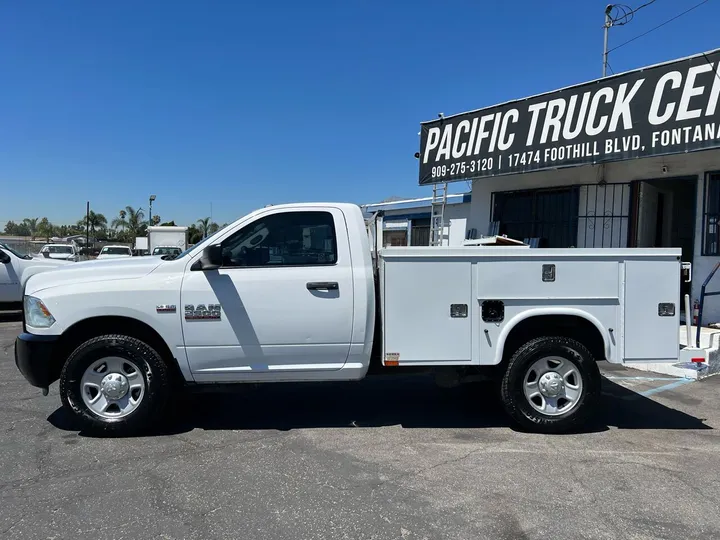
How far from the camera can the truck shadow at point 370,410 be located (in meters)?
5.29

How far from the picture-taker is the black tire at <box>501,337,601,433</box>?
4.97 meters

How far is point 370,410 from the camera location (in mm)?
5750

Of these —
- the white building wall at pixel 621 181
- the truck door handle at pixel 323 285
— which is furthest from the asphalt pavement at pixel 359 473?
the white building wall at pixel 621 181

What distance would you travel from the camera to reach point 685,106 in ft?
27.0

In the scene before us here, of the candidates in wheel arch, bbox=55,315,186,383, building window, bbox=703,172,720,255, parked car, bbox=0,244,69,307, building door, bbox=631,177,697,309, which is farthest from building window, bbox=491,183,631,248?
parked car, bbox=0,244,69,307

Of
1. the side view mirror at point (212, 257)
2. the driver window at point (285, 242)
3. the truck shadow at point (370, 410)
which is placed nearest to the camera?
the side view mirror at point (212, 257)

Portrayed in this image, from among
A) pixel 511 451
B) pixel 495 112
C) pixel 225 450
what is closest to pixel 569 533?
pixel 511 451

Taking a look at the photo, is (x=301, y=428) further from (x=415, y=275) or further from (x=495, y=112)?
(x=495, y=112)

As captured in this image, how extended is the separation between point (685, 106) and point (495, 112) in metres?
3.72

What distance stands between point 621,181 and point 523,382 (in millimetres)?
7182

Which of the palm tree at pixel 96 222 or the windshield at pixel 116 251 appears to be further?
the palm tree at pixel 96 222

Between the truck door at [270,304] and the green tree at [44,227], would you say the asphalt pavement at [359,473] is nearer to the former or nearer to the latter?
the truck door at [270,304]

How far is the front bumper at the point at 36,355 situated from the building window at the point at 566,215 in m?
9.66

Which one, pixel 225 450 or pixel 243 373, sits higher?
pixel 243 373
